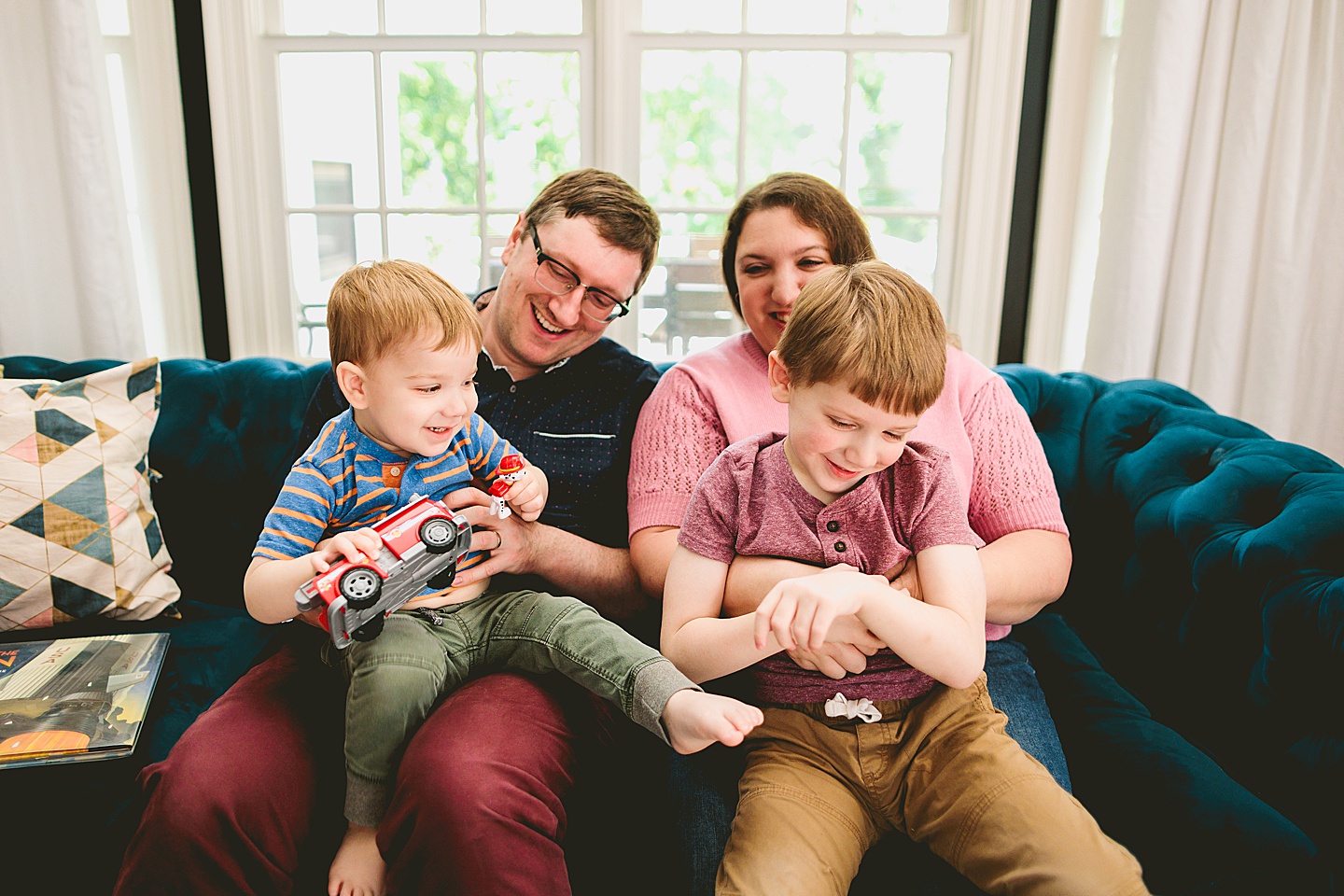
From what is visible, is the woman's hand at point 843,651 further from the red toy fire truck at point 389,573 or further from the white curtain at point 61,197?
the white curtain at point 61,197

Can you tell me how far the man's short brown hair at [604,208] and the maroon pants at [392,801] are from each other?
0.77 meters

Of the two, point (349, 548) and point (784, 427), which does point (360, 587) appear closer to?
point (349, 548)

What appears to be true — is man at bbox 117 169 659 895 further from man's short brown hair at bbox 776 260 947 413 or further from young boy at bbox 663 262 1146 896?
man's short brown hair at bbox 776 260 947 413

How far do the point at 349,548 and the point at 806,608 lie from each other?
56 cm

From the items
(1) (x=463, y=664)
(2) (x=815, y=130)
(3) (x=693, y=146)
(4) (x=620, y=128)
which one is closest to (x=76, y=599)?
(1) (x=463, y=664)

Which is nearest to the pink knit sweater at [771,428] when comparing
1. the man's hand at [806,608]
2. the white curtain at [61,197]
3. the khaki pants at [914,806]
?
the khaki pants at [914,806]

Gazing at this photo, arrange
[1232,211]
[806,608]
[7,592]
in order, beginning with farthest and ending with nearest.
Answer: [1232,211]
[7,592]
[806,608]

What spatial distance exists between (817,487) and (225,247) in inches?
82.4

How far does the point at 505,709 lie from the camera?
1178 millimetres

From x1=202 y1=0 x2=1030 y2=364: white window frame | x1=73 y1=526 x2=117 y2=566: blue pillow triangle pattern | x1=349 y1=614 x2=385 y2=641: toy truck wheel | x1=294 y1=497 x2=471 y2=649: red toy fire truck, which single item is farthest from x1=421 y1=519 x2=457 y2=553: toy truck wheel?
x1=202 y1=0 x2=1030 y2=364: white window frame

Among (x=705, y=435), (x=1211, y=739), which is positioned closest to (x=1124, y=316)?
(x=1211, y=739)

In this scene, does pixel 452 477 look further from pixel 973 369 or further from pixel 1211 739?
pixel 1211 739

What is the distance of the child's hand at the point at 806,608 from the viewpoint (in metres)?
0.94

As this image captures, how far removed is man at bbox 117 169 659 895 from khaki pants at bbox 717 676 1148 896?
27 cm
